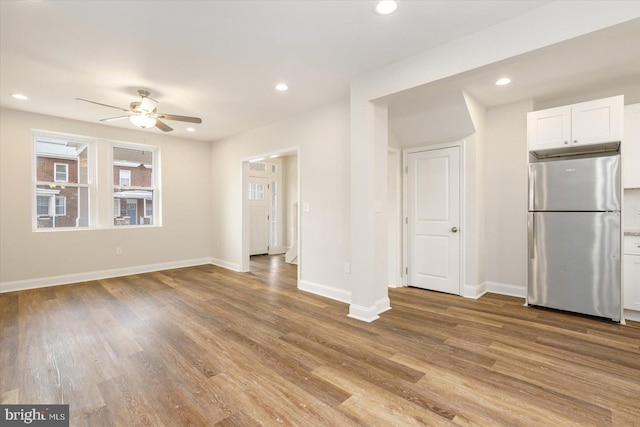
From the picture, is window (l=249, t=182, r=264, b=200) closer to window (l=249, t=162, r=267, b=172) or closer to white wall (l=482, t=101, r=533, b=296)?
window (l=249, t=162, r=267, b=172)

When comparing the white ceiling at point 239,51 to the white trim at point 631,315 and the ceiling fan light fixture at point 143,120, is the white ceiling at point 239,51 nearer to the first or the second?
the ceiling fan light fixture at point 143,120

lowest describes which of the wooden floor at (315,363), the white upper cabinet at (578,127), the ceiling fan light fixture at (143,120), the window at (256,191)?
the wooden floor at (315,363)

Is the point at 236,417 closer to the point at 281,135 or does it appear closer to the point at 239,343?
the point at 239,343

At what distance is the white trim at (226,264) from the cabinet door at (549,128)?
5.01 m

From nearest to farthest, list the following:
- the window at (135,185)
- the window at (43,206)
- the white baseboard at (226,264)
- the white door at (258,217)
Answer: the window at (43,206), the window at (135,185), the white baseboard at (226,264), the white door at (258,217)

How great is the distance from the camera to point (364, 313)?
3.20 metres

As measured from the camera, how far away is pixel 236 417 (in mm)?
1711

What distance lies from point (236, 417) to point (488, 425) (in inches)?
55.8

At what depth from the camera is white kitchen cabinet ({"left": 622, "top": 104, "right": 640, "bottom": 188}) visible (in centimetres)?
319

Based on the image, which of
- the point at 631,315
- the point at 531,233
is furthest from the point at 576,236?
the point at 631,315

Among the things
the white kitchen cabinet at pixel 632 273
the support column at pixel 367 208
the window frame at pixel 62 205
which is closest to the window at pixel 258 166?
the window frame at pixel 62 205

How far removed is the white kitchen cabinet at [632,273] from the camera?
10.1 feet

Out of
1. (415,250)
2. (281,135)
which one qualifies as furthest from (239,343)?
(281,135)

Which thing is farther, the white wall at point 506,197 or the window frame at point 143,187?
the window frame at point 143,187
